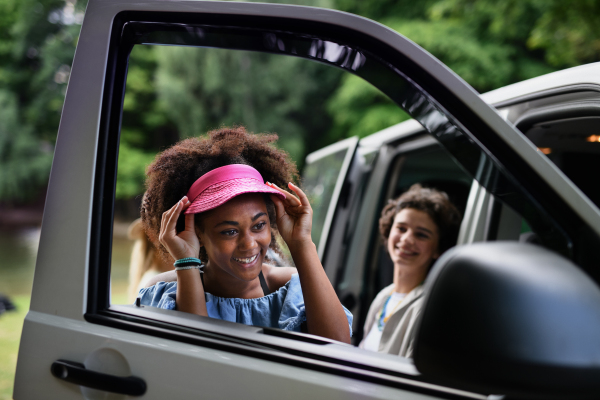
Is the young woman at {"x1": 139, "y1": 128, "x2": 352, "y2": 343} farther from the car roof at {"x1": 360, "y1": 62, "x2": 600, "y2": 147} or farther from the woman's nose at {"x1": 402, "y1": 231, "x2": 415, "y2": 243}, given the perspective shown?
the woman's nose at {"x1": 402, "y1": 231, "x2": 415, "y2": 243}

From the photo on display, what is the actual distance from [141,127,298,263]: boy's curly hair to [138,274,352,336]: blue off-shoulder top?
0.12 meters

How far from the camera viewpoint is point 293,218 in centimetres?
151

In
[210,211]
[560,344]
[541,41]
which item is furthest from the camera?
[541,41]

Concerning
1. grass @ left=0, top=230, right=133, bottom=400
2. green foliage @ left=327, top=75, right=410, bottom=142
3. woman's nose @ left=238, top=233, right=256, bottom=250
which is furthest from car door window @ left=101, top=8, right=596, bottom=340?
green foliage @ left=327, top=75, right=410, bottom=142

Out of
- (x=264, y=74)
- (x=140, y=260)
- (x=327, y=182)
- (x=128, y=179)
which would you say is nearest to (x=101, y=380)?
(x=128, y=179)

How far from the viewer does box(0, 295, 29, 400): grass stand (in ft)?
16.2

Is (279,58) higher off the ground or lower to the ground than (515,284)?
higher

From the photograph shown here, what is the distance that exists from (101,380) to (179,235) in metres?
0.44

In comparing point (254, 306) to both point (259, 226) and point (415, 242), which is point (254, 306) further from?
point (415, 242)

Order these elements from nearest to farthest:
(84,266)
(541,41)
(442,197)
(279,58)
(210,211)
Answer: (84,266) → (210,211) → (442,197) → (541,41) → (279,58)

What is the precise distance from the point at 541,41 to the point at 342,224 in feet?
17.3

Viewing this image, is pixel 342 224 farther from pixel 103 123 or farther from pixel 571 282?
pixel 571 282

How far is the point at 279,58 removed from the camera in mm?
14070

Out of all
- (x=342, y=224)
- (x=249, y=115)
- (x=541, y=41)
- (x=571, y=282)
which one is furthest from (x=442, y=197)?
(x=249, y=115)
